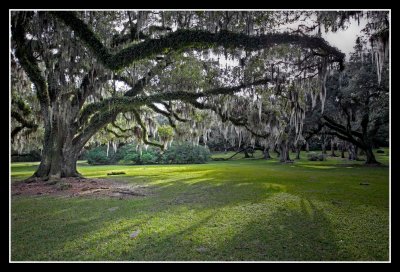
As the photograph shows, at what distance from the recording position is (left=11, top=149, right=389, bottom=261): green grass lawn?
3.26 meters

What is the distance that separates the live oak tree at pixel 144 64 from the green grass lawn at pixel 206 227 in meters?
2.93

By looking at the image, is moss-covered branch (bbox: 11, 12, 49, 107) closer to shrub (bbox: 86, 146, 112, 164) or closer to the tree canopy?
the tree canopy

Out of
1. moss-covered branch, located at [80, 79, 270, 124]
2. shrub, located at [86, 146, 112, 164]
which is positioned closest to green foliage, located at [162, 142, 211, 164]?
shrub, located at [86, 146, 112, 164]

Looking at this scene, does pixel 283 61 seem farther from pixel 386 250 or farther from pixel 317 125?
pixel 317 125

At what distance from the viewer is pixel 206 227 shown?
13.4 ft

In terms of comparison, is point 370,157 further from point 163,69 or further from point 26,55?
point 26,55

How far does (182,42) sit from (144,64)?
14.5ft

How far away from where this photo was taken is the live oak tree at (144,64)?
5090 mm

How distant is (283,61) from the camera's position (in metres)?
6.52

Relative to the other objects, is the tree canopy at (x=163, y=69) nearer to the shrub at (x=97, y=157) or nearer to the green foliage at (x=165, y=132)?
the green foliage at (x=165, y=132)

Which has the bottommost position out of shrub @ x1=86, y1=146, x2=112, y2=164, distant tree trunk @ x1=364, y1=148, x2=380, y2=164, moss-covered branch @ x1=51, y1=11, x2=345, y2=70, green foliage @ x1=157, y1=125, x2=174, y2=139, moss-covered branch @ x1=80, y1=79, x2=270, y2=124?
shrub @ x1=86, y1=146, x2=112, y2=164

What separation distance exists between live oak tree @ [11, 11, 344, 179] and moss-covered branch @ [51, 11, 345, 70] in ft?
0.06

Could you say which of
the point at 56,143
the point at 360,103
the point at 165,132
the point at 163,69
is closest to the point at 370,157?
the point at 360,103
